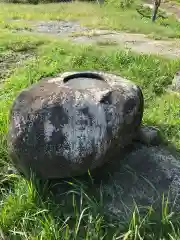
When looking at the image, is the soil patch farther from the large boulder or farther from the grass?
the large boulder

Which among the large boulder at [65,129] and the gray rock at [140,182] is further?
the gray rock at [140,182]

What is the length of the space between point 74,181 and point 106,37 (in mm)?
7995

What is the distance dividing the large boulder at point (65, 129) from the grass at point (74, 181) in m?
0.26

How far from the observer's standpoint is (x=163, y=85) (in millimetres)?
8102

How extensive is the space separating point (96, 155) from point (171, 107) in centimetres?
302

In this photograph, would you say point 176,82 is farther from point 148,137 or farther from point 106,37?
point 106,37

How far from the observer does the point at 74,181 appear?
178 inches

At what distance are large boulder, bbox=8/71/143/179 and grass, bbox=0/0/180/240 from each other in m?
0.26

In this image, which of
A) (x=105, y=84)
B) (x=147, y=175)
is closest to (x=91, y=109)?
(x=105, y=84)

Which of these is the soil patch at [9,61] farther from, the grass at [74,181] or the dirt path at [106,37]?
the dirt path at [106,37]

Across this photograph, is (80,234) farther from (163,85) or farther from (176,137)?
(163,85)

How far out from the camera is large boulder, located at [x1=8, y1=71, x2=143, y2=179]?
4.22 meters

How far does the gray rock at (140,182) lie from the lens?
4.36 metres

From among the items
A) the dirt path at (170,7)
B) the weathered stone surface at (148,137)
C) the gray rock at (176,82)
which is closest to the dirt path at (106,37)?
the gray rock at (176,82)
